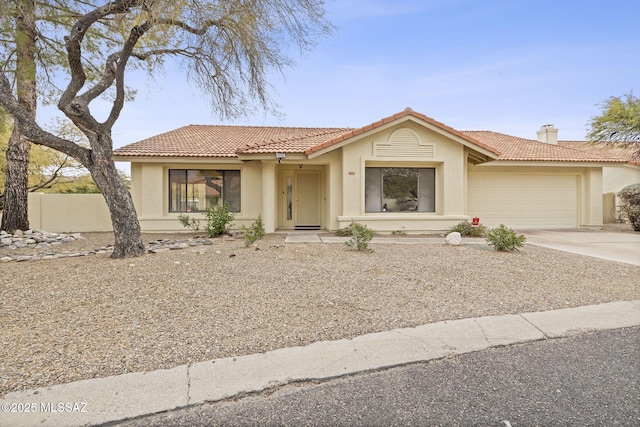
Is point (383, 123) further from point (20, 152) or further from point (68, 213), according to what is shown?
point (68, 213)

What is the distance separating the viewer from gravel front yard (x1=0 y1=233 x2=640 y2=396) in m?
3.45

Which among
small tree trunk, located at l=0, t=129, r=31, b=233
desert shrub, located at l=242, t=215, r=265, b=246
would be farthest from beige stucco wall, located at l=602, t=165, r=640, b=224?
small tree trunk, located at l=0, t=129, r=31, b=233

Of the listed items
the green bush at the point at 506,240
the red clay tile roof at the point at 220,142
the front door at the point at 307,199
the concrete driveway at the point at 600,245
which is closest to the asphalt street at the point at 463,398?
the green bush at the point at 506,240

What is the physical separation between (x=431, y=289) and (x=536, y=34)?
33.0 feet

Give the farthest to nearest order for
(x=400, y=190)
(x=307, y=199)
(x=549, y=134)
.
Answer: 1. (x=549, y=134)
2. (x=307, y=199)
3. (x=400, y=190)

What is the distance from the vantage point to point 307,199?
14.9m

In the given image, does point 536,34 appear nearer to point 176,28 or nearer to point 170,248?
point 176,28

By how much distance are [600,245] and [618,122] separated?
9219 mm

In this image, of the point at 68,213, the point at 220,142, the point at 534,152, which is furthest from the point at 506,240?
the point at 68,213

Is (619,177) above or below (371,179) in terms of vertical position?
above

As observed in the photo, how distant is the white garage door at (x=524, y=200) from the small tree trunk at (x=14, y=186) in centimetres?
1748

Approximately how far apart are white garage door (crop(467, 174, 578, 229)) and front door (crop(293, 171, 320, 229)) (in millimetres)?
6691

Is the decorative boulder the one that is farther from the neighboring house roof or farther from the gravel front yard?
the neighboring house roof

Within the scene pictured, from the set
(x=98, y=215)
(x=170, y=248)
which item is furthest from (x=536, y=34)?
(x=98, y=215)
